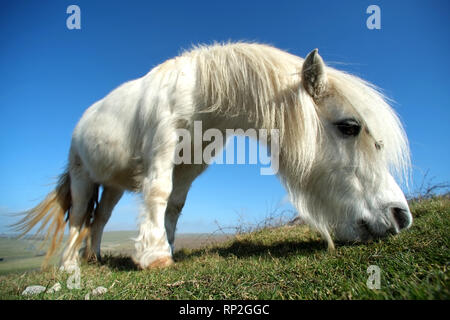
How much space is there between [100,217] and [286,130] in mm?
3327

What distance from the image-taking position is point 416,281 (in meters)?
1.02

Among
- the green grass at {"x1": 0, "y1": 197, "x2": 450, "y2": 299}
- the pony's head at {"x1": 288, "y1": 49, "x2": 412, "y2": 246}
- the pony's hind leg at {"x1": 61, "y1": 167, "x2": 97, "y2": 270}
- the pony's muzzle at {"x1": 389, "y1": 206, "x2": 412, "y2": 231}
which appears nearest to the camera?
the green grass at {"x1": 0, "y1": 197, "x2": 450, "y2": 299}

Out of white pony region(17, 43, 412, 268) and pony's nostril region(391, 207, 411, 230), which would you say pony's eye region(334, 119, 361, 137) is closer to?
white pony region(17, 43, 412, 268)

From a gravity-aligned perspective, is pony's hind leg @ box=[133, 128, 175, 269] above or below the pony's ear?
below

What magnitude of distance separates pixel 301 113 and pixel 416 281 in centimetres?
155

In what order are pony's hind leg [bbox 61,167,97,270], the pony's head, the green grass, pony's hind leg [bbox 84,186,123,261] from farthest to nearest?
pony's hind leg [bbox 84,186,123,261]
pony's hind leg [bbox 61,167,97,270]
the pony's head
the green grass

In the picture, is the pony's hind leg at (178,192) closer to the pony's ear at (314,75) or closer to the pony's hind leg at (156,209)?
the pony's hind leg at (156,209)

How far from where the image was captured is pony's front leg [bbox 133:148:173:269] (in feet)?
7.47

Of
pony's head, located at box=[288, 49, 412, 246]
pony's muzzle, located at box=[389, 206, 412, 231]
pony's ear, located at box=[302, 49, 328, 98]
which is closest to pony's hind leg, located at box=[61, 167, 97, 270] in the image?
pony's head, located at box=[288, 49, 412, 246]

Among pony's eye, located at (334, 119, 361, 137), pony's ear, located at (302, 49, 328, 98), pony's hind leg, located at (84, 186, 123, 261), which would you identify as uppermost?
pony's ear, located at (302, 49, 328, 98)

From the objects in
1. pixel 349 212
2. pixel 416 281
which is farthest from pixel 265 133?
pixel 416 281

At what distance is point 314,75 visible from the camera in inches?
88.7

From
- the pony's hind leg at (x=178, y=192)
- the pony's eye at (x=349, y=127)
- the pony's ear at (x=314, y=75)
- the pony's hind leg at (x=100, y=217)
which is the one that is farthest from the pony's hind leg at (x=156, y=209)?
the pony's hind leg at (x=100, y=217)
